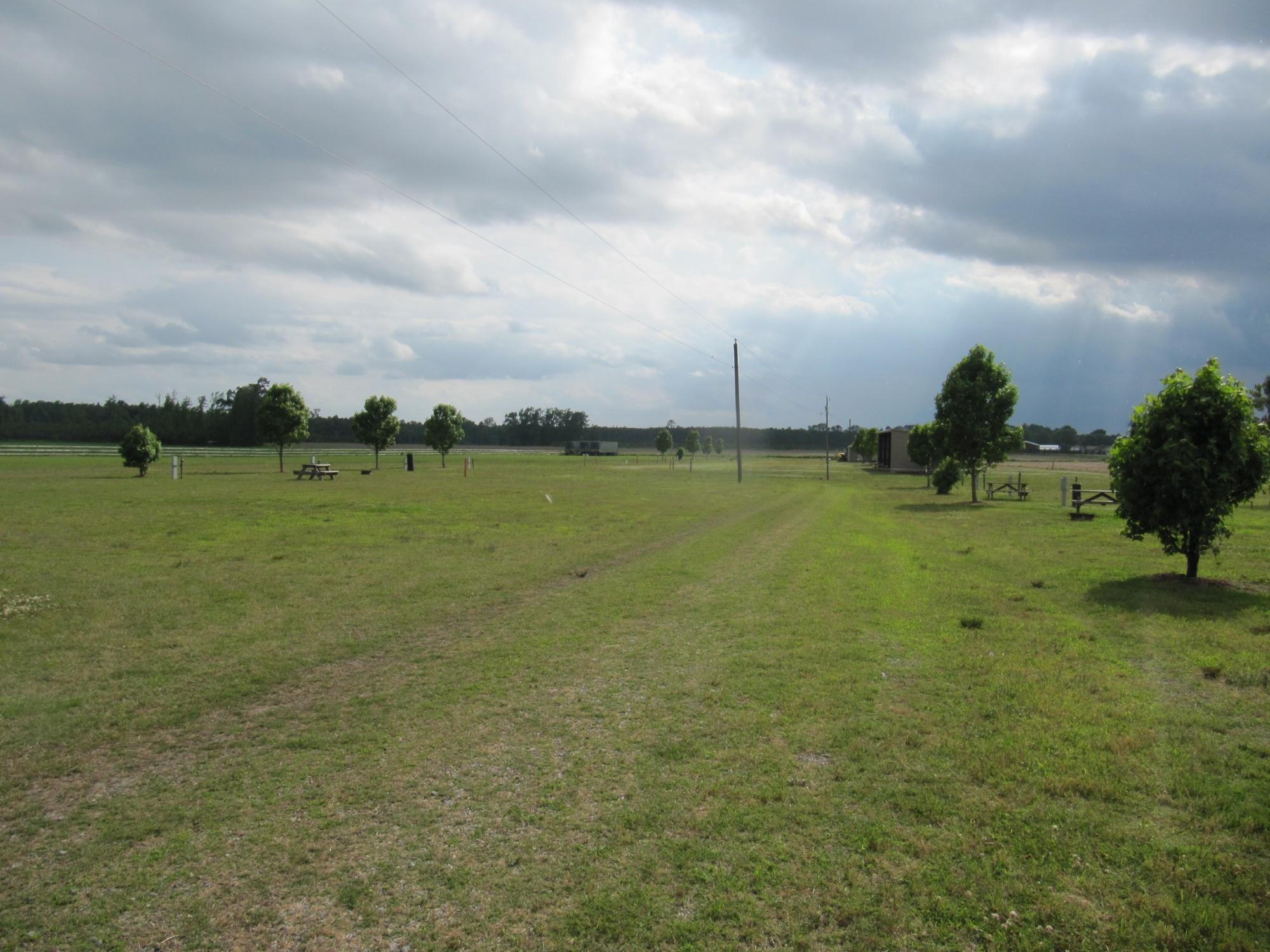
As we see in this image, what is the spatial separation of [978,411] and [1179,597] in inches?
1015

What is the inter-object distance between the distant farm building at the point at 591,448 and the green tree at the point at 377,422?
2775 inches

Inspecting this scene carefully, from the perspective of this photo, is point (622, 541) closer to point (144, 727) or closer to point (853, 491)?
point (144, 727)

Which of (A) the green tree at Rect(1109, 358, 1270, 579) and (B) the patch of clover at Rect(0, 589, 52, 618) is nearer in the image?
(B) the patch of clover at Rect(0, 589, 52, 618)

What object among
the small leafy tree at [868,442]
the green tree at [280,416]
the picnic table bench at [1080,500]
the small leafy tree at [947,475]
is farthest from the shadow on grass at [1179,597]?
the small leafy tree at [868,442]

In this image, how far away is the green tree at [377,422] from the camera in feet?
218

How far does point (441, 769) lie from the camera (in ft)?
16.5

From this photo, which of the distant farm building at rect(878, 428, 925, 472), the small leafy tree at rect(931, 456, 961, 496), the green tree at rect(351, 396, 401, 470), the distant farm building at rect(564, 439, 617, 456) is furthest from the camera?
the distant farm building at rect(564, 439, 617, 456)

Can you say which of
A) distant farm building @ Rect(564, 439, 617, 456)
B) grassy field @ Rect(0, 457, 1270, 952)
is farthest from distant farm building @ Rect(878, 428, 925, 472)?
grassy field @ Rect(0, 457, 1270, 952)

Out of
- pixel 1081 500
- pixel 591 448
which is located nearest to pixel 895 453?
pixel 1081 500

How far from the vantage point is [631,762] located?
5.15 metres

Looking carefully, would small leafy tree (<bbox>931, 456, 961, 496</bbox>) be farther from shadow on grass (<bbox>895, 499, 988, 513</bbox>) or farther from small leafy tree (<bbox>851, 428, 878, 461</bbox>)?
small leafy tree (<bbox>851, 428, 878, 461</bbox>)

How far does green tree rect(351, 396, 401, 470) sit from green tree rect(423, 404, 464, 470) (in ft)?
20.2

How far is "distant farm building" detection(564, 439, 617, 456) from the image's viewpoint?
141375 mm

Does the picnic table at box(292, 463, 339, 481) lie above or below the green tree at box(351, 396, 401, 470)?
below
